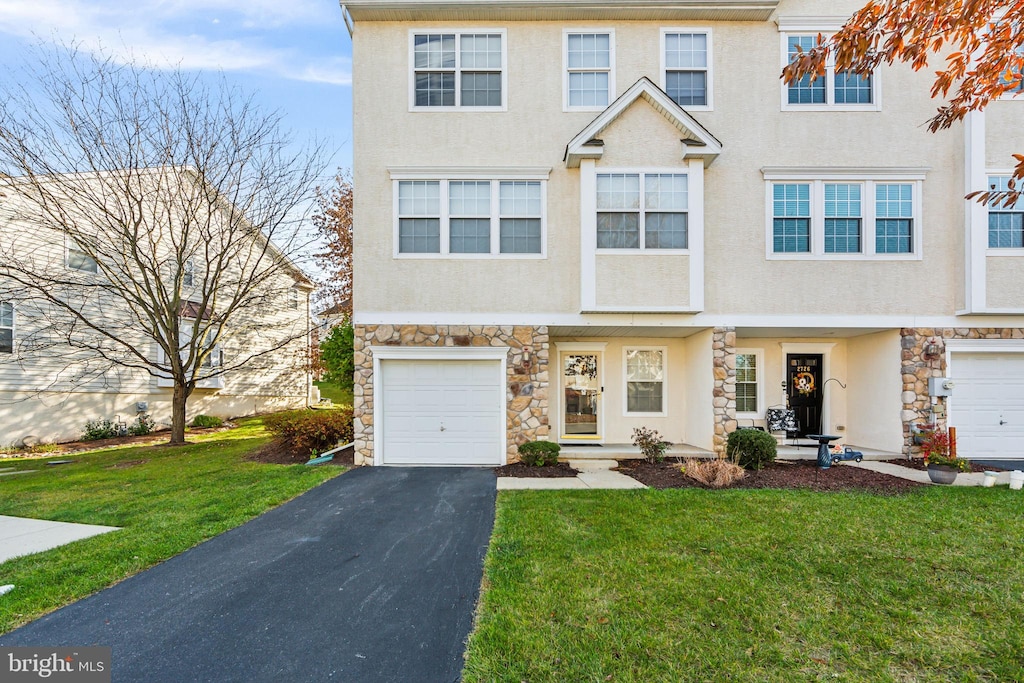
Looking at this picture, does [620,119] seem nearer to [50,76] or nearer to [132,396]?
[50,76]

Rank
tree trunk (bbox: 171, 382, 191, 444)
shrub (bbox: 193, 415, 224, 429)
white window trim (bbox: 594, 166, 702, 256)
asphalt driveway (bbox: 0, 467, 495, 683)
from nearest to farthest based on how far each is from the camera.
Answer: asphalt driveway (bbox: 0, 467, 495, 683) < white window trim (bbox: 594, 166, 702, 256) < tree trunk (bbox: 171, 382, 191, 444) < shrub (bbox: 193, 415, 224, 429)

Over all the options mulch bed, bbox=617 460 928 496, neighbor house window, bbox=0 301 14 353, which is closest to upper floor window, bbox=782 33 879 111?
mulch bed, bbox=617 460 928 496

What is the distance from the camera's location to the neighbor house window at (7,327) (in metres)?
12.2

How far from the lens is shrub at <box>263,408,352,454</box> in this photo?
10289 millimetres

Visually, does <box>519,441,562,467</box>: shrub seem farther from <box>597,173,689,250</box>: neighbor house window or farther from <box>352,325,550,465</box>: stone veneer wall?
<box>597,173,689,250</box>: neighbor house window

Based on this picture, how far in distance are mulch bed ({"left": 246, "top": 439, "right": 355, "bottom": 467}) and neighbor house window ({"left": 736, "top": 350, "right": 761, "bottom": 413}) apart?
9086 millimetres

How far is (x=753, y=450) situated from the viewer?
854 cm

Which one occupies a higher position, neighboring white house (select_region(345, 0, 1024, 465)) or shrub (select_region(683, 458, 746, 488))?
neighboring white house (select_region(345, 0, 1024, 465))

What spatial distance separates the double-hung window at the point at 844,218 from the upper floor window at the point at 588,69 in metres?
3.88

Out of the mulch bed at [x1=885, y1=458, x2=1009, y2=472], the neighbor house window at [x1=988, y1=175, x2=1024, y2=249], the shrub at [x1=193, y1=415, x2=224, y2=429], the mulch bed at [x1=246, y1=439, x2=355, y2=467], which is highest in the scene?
the neighbor house window at [x1=988, y1=175, x2=1024, y2=249]

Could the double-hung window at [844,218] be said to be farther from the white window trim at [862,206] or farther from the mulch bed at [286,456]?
the mulch bed at [286,456]

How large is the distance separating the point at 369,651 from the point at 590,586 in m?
1.84

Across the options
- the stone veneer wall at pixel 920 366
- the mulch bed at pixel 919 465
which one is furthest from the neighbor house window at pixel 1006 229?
the mulch bed at pixel 919 465

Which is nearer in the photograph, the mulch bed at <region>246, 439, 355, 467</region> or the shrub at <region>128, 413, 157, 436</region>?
the mulch bed at <region>246, 439, 355, 467</region>
